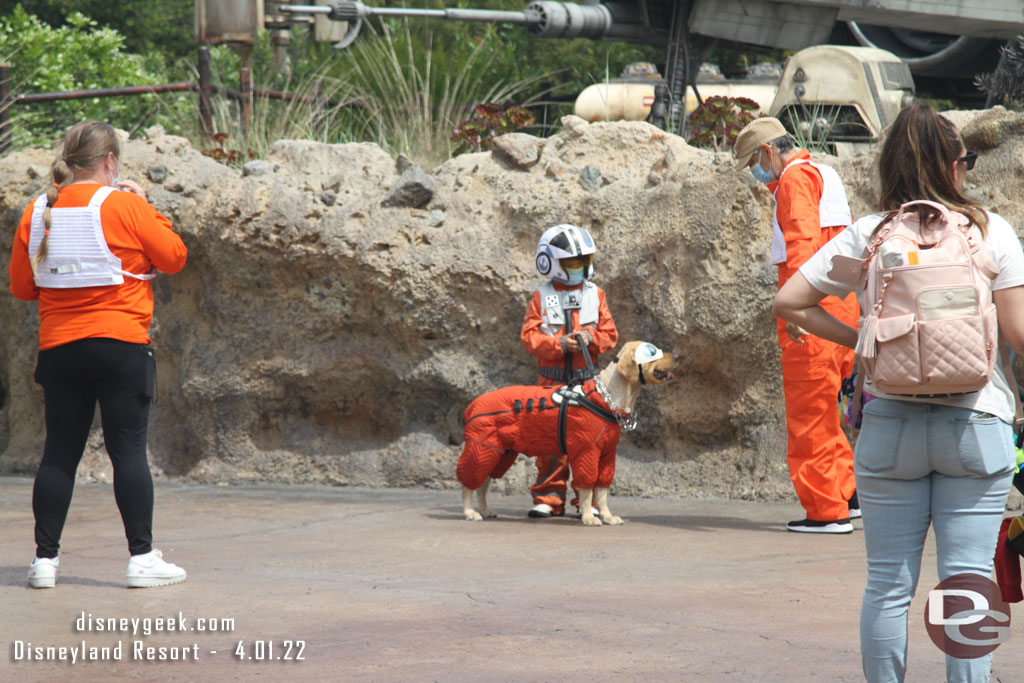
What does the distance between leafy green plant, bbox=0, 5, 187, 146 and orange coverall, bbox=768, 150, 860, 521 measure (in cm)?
782

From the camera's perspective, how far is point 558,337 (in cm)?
639

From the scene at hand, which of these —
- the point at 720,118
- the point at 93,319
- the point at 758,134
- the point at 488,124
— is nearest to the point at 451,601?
the point at 93,319

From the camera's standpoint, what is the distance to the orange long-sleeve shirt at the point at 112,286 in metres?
4.53

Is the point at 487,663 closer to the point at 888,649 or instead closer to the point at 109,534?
the point at 888,649

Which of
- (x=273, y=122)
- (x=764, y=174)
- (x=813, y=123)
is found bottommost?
(x=764, y=174)

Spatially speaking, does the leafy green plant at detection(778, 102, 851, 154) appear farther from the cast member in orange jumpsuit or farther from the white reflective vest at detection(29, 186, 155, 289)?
the white reflective vest at detection(29, 186, 155, 289)

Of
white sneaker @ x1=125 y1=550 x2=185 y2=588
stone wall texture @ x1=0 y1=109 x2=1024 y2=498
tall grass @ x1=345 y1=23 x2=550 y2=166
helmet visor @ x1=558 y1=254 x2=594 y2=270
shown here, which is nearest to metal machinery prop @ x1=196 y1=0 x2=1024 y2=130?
tall grass @ x1=345 y1=23 x2=550 y2=166

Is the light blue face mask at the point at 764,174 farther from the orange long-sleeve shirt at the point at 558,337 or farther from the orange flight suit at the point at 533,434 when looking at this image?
the orange flight suit at the point at 533,434

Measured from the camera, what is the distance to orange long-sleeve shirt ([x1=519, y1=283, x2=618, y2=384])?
252 inches

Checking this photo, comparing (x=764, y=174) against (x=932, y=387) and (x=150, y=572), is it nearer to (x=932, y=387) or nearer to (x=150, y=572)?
(x=932, y=387)

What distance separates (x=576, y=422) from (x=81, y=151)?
111 inches

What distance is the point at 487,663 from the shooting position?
3.64 m

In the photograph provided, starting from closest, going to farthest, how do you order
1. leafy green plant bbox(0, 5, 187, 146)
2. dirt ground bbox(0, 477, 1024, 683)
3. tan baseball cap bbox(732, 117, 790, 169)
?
1. dirt ground bbox(0, 477, 1024, 683)
2. tan baseball cap bbox(732, 117, 790, 169)
3. leafy green plant bbox(0, 5, 187, 146)

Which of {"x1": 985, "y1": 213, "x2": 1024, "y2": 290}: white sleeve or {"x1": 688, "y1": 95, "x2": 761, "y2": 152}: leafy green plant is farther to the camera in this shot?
{"x1": 688, "y1": 95, "x2": 761, "y2": 152}: leafy green plant
